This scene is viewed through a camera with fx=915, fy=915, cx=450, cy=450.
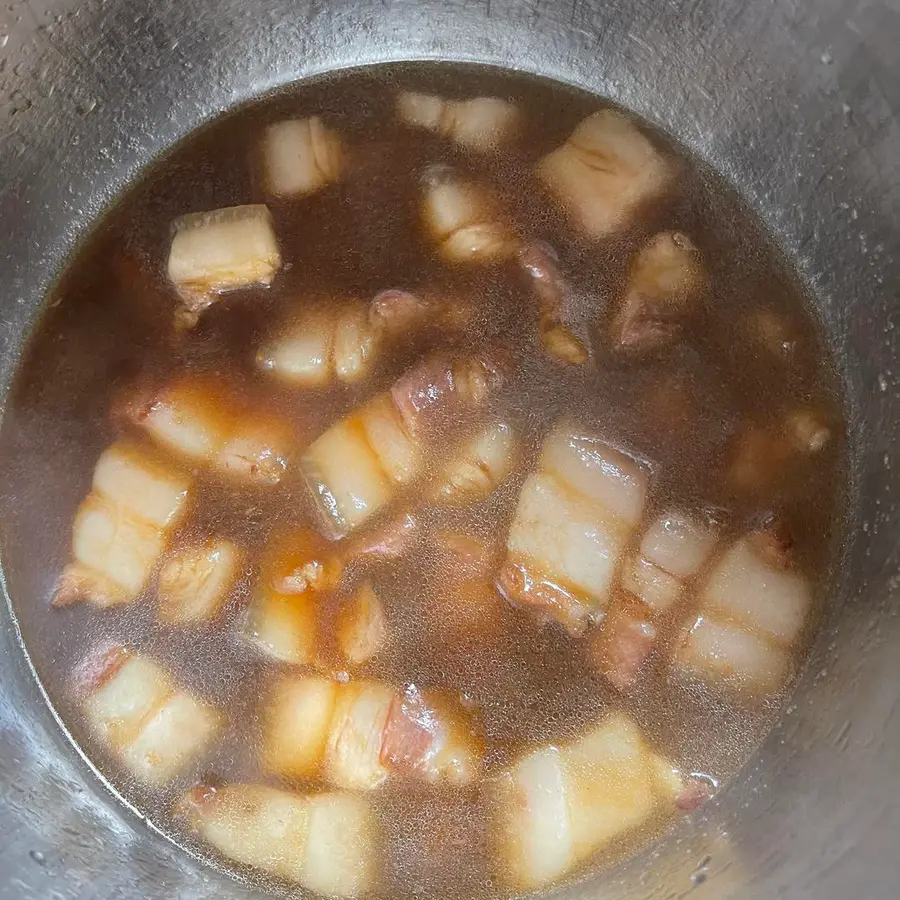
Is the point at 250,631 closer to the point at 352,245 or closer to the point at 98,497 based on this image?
the point at 98,497

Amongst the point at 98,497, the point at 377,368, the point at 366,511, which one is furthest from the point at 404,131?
the point at 98,497

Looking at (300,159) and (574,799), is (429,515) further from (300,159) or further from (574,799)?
(300,159)

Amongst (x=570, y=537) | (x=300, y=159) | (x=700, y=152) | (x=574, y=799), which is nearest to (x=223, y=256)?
(x=300, y=159)

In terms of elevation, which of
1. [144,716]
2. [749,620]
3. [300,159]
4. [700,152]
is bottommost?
[144,716]

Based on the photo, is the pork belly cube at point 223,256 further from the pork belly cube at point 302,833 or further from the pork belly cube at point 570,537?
the pork belly cube at point 302,833

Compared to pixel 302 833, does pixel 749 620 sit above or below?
above
